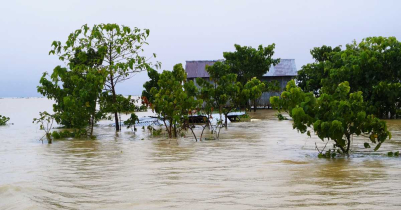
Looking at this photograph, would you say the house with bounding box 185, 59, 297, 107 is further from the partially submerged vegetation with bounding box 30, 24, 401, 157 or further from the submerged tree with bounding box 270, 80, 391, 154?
the submerged tree with bounding box 270, 80, 391, 154

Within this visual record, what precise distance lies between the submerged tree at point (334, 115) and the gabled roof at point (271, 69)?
2707 cm

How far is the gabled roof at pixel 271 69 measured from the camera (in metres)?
36.4

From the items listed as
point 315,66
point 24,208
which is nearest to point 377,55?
point 315,66

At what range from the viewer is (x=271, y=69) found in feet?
121

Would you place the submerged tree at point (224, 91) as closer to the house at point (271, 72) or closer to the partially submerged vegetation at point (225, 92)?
the partially submerged vegetation at point (225, 92)

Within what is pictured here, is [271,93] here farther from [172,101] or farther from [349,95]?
[349,95]

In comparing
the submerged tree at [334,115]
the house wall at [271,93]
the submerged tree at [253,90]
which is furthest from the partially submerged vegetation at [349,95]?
the house wall at [271,93]

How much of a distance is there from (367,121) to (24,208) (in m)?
6.31

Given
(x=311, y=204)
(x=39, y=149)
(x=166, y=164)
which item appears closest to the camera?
(x=311, y=204)

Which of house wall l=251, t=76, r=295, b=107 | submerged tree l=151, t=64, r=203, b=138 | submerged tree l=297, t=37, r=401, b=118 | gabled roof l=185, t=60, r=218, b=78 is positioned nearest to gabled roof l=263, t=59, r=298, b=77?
house wall l=251, t=76, r=295, b=107

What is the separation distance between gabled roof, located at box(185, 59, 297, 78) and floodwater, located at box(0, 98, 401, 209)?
2443 cm

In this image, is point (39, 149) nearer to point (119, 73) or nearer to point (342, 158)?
point (119, 73)

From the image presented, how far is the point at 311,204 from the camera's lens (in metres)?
5.14

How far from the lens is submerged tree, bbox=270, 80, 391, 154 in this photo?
880cm
